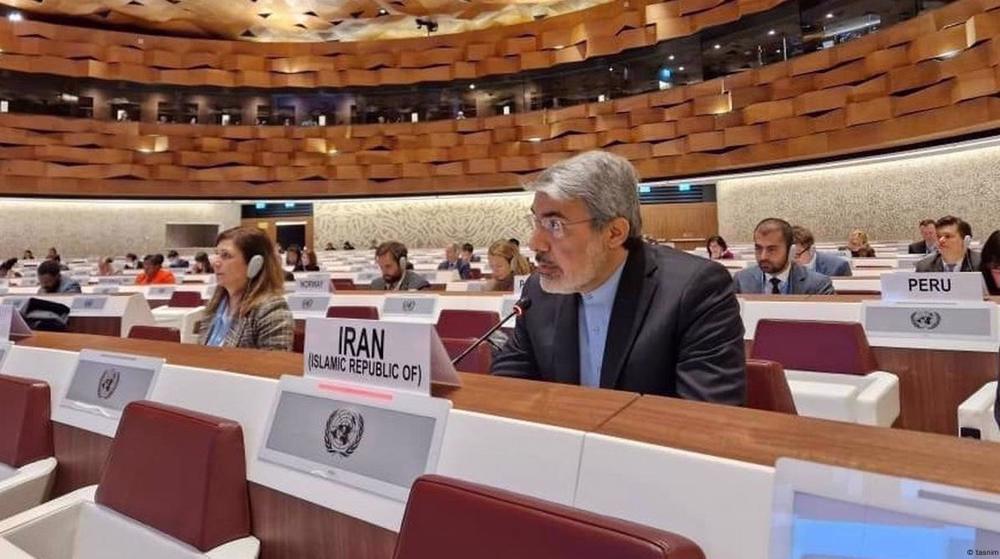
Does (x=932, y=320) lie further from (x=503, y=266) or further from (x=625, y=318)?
(x=503, y=266)

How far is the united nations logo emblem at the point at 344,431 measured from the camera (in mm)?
1047

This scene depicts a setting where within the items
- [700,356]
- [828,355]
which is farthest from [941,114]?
[700,356]

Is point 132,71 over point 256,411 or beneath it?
over

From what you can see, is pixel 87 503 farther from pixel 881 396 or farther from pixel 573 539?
pixel 881 396

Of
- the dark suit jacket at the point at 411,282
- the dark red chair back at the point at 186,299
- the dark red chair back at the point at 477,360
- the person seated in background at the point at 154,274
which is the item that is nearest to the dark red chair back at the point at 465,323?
the dark red chair back at the point at 477,360

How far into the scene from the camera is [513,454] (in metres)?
0.88

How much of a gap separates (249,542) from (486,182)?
1475 centimetres

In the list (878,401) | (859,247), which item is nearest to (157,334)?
(878,401)

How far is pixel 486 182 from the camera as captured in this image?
51.1 ft

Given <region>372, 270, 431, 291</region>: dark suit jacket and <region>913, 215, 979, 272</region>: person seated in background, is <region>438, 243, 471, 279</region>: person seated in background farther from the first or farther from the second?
<region>913, 215, 979, 272</region>: person seated in background

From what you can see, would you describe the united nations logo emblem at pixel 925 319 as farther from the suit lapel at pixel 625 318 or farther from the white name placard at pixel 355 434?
the white name placard at pixel 355 434

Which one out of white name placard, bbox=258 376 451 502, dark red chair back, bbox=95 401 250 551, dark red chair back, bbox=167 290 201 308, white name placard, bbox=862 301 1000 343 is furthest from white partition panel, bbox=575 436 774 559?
dark red chair back, bbox=167 290 201 308

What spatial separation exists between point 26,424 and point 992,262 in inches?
137

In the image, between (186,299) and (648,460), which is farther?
(186,299)
